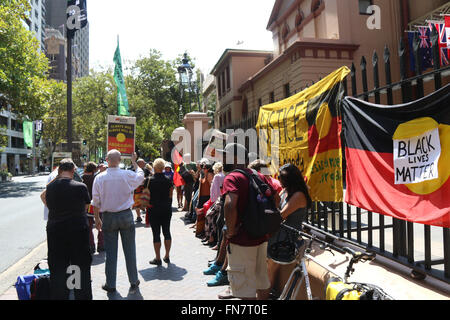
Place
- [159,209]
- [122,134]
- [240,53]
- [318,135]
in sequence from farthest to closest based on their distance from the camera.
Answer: [240,53], [122,134], [159,209], [318,135]

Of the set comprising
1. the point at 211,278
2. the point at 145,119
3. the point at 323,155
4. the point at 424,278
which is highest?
the point at 145,119

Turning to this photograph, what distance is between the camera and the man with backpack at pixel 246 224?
3600mm

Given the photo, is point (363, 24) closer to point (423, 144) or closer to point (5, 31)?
point (423, 144)

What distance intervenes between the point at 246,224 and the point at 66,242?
7.42ft

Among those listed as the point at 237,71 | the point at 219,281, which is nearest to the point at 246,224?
the point at 219,281

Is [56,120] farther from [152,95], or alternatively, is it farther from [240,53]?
[240,53]

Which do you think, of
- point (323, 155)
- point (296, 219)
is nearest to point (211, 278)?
point (296, 219)

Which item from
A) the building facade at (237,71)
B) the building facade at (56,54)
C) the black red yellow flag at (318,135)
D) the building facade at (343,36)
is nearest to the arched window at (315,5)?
the building facade at (343,36)

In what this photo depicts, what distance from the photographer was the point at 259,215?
11.8ft

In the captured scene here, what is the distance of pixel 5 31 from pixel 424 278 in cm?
2515

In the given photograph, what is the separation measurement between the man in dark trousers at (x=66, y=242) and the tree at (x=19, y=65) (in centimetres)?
1936

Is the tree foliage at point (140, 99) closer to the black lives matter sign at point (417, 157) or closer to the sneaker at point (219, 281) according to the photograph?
the sneaker at point (219, 281)

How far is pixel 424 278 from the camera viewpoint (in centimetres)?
320

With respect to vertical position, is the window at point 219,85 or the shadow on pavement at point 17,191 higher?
the window at point 219,85
